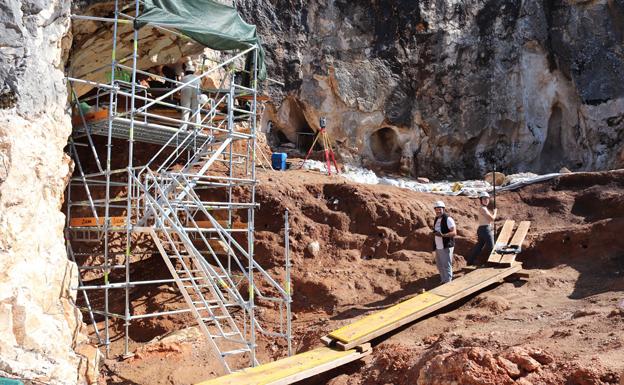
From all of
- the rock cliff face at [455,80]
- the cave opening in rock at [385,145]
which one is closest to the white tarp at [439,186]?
the cave opening in rock at [385,145]

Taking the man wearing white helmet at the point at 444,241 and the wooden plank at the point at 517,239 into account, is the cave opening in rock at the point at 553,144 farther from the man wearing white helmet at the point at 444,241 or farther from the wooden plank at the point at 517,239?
the man wearing white helmet at the point at 444,241

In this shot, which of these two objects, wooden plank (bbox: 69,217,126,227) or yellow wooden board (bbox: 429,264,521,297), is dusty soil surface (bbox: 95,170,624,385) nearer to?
yellow wooden board (bbox: 429,264,521,297)

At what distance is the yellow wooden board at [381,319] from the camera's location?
760 cm

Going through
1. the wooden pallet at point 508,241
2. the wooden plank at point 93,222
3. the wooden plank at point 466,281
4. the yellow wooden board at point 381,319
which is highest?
the wooden plank at point 93,222

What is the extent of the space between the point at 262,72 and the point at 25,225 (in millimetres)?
7013

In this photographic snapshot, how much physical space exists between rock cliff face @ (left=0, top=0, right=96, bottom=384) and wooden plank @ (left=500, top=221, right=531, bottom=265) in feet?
22.9

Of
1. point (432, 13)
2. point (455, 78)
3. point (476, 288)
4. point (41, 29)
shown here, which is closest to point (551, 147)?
point (455, 78)

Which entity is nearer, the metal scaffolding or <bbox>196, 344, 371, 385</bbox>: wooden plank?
<bbox>196, 344, 371, 385</bbox>: wooden plank

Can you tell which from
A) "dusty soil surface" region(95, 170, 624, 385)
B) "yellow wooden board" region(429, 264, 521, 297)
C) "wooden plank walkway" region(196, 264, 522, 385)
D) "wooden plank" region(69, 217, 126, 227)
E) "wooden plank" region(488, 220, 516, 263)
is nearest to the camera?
"dusty soil surface" region(95, 170, 624, 385)

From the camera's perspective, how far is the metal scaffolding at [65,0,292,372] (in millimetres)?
8797

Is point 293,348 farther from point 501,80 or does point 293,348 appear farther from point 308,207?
point 501,80

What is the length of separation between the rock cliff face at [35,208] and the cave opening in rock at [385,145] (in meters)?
14.3

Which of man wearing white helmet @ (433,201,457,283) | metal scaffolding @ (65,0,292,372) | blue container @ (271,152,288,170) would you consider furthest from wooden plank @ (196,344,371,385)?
blue container @ (271,152,288,170)

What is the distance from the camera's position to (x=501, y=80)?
20875mm
